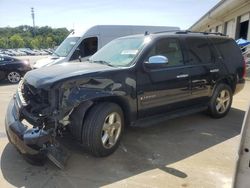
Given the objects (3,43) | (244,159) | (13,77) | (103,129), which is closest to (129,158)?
(103,129)

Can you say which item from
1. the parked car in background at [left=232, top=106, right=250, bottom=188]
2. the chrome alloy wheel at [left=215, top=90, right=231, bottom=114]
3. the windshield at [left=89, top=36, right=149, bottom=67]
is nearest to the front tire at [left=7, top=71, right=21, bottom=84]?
the windshield at [left=89, top=36, right=149, bottom=67]

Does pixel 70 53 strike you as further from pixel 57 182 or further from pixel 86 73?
pixel 57 182

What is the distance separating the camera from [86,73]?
3.94 meters

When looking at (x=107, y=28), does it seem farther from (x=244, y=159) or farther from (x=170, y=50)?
(x=244, y=159)

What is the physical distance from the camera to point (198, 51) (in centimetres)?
559

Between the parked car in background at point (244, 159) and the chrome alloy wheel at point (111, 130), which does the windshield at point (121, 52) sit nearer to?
the chrome alloy wheel at point (111, 130)

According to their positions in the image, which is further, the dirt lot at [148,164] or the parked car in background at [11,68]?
the parked car in background at [11,68]

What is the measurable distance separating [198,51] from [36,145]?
356cm

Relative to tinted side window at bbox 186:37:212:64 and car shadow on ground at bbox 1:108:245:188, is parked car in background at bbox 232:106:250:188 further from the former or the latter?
tinted side window at bbox 186:37:212:64

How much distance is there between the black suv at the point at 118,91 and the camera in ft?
12.1

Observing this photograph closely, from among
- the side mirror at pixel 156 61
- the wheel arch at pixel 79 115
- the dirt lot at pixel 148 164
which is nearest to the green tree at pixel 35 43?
the dirt lot at pixel 148 164

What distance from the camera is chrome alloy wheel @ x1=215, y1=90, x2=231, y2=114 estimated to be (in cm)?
607

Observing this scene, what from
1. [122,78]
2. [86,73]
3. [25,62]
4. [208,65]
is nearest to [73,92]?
[86,73]

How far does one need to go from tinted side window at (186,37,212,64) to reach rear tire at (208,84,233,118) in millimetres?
697
